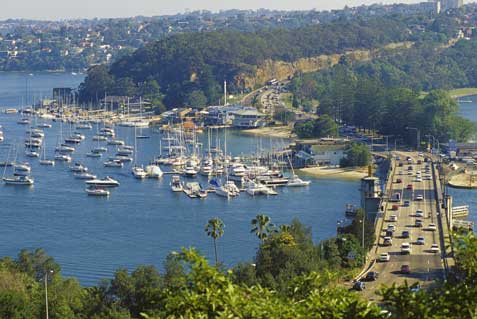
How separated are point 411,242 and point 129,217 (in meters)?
5.60

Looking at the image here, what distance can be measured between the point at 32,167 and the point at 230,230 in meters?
9.20

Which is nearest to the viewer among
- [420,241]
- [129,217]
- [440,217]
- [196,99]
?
[420,241]

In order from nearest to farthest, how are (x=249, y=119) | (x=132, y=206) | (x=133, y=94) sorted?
(x=132, y=206), (x=249, y=119), (x=133, y=94)

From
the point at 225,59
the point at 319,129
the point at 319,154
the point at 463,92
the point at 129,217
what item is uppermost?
the point at 225,59

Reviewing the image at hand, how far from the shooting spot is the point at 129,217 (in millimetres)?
19953

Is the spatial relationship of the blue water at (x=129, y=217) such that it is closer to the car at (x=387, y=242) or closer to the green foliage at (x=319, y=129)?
the car at (x=387, y=242)

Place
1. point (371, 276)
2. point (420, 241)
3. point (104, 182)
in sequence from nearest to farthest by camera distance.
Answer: point (371, 276), point (420, 241), point (104, 182)

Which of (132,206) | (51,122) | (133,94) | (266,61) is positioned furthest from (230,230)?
(266,61)

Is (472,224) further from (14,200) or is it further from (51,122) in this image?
(51,122)

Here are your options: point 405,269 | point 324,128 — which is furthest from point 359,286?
point 324,128

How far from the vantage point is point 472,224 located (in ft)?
60.3

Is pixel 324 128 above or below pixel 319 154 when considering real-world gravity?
above

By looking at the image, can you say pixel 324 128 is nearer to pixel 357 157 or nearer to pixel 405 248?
pixel 357 157

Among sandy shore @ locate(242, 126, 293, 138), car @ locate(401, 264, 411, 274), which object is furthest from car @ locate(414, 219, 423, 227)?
sandy shore @ locate(242, 126, 293, 138)
